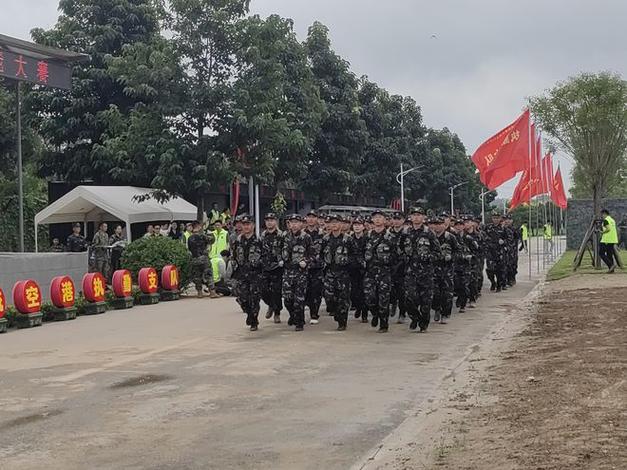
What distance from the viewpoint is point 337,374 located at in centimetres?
867

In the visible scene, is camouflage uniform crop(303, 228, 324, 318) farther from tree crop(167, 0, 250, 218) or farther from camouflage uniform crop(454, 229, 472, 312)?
tree crop(167, 0, 250, 218)

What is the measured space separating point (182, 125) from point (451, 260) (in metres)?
11.5

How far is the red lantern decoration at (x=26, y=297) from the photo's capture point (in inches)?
535

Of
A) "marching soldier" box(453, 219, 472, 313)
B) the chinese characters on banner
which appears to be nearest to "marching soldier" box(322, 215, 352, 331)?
"marching soldier" box(453, 219, 472, 313)

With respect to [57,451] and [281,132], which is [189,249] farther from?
[57,451]

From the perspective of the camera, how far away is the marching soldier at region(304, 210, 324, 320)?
1248cm

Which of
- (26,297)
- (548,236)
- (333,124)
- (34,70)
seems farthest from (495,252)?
(548,236)

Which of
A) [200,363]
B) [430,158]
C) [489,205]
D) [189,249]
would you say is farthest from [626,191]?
[200,363]

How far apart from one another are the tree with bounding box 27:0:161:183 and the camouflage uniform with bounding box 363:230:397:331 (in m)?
17.9

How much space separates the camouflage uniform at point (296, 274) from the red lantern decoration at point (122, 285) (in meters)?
5.29

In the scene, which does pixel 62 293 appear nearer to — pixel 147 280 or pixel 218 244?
pixel 147 280

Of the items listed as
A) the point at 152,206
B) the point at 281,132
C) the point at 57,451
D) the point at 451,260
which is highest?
the point at 281,132

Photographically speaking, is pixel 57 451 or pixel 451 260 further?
pixel 451 260

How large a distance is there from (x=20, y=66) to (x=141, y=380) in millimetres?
11625
